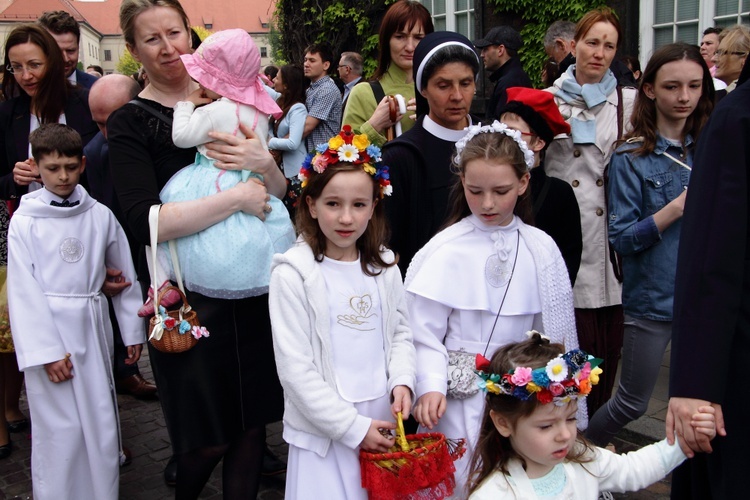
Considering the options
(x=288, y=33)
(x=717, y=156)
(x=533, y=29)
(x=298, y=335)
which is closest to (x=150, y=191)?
Result: (x=298, y=335)

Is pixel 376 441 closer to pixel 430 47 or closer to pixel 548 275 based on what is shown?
pixel 548 275

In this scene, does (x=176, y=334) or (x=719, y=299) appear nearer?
(x=719, y=299)

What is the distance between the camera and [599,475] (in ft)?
7.37

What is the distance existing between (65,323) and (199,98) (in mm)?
1319

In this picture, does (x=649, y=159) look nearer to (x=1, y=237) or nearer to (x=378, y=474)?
(x=378, y=474)

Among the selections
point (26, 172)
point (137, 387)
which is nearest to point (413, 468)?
point (26, 172)

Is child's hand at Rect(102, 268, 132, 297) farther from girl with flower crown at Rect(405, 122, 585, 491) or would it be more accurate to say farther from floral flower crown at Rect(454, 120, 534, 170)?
floral flower crown at Rect(454, 120, 534, 170)

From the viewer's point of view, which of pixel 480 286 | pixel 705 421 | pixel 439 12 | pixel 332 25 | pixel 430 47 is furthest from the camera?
pixel 332 25

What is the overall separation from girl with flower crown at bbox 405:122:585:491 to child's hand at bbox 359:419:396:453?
168mm

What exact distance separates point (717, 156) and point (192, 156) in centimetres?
202

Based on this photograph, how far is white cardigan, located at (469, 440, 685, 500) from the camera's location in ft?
7.04

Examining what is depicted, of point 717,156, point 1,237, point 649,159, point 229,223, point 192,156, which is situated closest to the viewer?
point 717,156

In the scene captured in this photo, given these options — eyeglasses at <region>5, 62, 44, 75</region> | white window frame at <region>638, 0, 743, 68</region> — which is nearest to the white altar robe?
eyeglasses at <region>5, 62, 44, 75</region>

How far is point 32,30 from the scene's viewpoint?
4324mm
